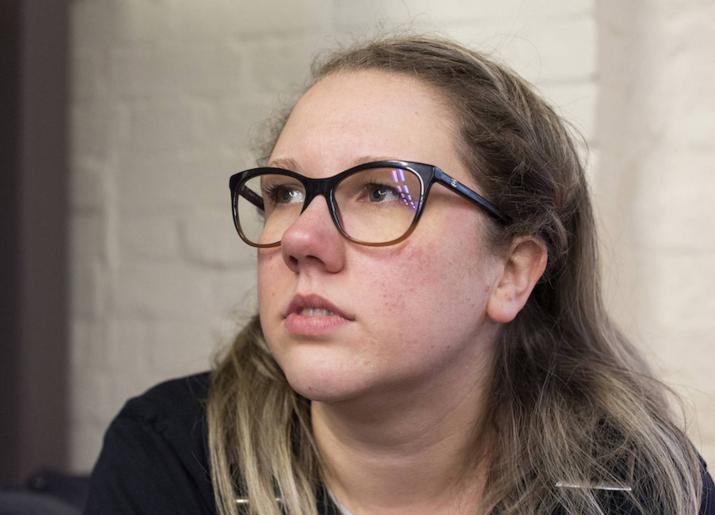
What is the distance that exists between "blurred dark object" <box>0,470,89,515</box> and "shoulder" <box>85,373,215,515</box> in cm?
5

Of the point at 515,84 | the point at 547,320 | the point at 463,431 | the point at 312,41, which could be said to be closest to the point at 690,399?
the point at 547,320

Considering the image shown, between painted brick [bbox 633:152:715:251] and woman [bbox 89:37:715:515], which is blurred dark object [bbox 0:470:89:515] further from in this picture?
painted brick [bbox 633:152:715:251]

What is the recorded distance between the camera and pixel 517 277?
3.79ft

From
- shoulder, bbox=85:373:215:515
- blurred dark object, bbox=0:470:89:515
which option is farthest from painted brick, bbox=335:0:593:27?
blurred dark object, bbox=0:470:89:515

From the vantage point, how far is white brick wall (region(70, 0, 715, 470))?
5.04 ft

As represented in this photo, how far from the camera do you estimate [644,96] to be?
142 centimetres

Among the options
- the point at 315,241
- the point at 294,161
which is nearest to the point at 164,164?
the point at 294,161

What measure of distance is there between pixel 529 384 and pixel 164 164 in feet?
2.45

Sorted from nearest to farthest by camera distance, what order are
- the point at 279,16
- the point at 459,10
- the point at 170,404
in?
the point at 170,404 < the point at 459,10 < the point at 279,16

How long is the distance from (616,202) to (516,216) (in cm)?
35

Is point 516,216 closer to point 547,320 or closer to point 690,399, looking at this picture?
point 547,320

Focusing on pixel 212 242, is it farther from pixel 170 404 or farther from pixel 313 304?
pixel 313 304

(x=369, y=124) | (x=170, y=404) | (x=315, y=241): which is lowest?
(x=170, y=404)

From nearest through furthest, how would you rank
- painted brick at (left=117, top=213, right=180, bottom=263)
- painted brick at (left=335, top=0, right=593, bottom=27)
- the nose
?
the nose → painted brick at (left=335, top=0, right=593, bottom=27) → painted brick at (left=117, top=213, right=180, bottom=263)
